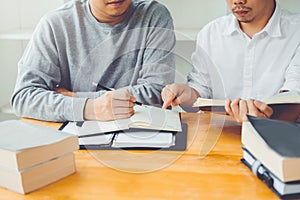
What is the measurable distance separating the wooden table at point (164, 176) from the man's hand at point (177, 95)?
17 cm

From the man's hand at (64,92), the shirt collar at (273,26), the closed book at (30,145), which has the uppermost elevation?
the shirt collar at (273,26)

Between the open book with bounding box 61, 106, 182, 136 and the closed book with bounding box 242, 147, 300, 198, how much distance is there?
23 cm

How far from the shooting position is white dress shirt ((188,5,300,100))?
57.5 inches

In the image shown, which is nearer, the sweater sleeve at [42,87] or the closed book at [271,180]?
the closed book at [271,180]

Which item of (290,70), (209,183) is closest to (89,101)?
(209,183)

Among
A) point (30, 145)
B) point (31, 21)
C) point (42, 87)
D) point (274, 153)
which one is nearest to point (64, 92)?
point (42, 87)

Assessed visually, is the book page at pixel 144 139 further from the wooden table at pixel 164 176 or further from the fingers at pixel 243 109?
the fingers at pixel 243 109

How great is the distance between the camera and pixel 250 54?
1.50 m

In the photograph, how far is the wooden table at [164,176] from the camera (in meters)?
0.70

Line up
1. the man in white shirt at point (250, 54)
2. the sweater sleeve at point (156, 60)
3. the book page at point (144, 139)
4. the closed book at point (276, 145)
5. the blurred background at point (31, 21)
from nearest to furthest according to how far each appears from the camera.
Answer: the closed book at point (276, 145) < the book page at point (144, 139) < the sweater sleeve at point (156, 60) < the man in white shirt at point (250, 54) < the blurred background at point (31, 21)

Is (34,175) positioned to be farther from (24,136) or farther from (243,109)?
(243,109)

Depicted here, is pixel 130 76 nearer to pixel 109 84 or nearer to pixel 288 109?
pixel 109 84

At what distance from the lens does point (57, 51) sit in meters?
1.35

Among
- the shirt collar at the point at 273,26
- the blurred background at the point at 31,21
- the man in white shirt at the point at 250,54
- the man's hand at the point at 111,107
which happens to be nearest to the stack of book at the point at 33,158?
the man's hand at the point at 111,107
